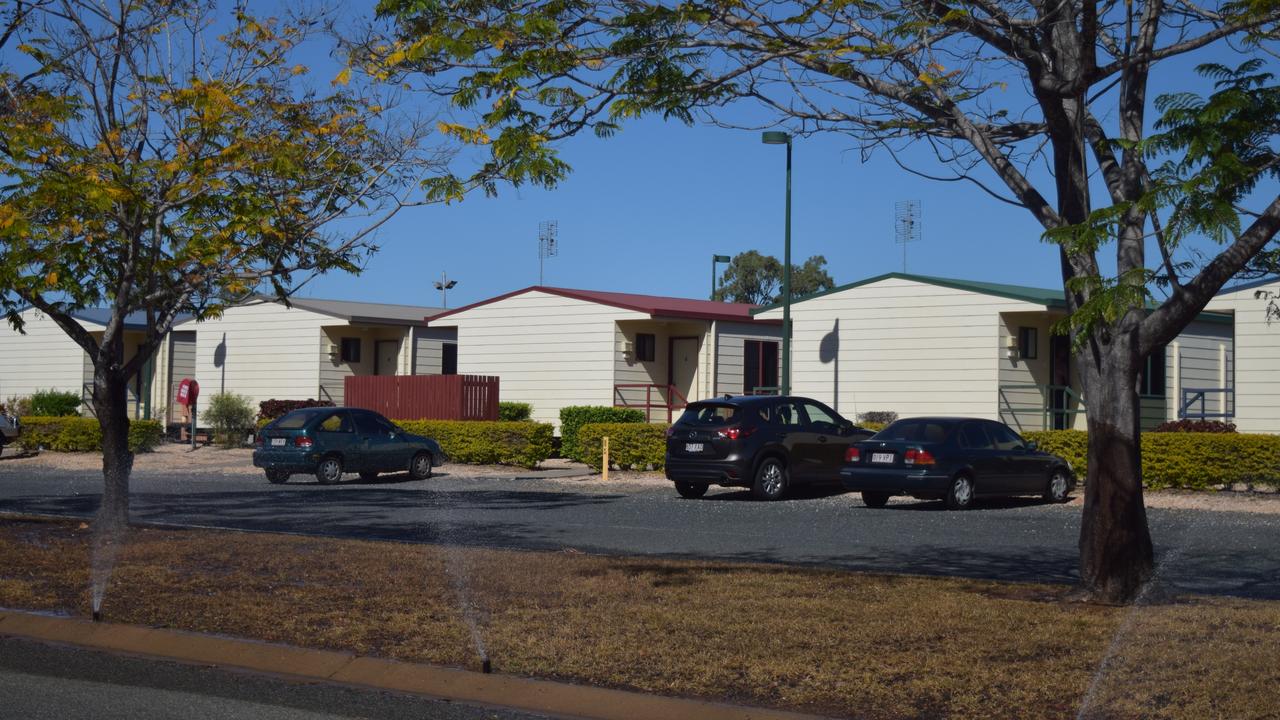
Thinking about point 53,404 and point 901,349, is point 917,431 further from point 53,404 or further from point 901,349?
point 53,404

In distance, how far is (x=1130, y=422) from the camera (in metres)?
9.28

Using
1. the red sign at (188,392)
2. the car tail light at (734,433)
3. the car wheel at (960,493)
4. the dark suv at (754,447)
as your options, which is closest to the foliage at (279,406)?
the red sign at (188,392)

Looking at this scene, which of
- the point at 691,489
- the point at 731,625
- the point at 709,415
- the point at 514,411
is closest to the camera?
the point at 731,625

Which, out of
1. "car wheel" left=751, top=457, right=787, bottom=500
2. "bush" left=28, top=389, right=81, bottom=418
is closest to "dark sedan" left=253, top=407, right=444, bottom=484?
"car wheel" left=751, top=457, right=787, bottom=500

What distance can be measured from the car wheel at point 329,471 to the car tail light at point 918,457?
35.6ft

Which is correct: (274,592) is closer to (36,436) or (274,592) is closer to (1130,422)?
(1130,422)

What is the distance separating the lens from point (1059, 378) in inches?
1190

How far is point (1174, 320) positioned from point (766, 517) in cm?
956

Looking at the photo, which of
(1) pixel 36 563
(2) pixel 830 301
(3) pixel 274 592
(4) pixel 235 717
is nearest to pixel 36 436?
(2) pixel 830 301

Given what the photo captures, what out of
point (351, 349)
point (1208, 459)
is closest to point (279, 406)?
point (351, 349)

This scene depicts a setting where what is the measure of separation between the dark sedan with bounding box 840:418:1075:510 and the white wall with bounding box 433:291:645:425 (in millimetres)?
12818

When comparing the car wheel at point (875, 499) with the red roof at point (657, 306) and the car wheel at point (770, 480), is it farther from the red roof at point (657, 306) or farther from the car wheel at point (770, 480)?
the red roof at point (657, 306)

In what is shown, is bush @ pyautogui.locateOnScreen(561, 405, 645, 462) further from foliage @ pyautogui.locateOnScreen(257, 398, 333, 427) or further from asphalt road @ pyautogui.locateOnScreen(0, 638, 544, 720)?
→ asphalt road @ pyautogui.locateOnScreen(0, 638, 544, 720)

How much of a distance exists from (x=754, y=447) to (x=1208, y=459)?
24.2 feet
